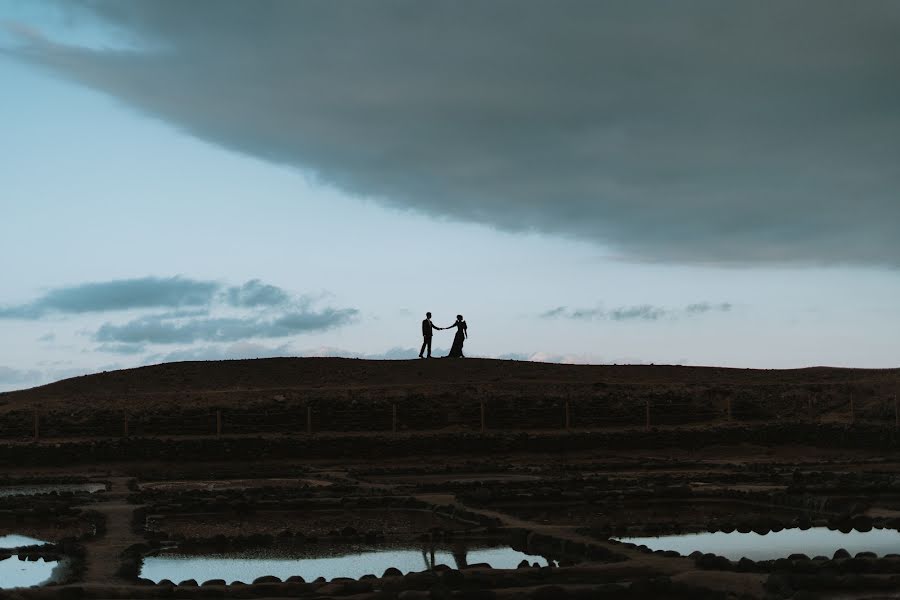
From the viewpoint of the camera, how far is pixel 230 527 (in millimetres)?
18188

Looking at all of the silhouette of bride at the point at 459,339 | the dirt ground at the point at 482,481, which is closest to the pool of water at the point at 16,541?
the dirt ground at the point at 482,481

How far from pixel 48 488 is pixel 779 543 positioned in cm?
1724

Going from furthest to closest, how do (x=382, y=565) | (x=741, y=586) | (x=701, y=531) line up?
(x=701, y=531)
(x=382, y=565)
(x=741, y=586)

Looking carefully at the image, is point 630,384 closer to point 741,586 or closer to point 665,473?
point 665,473

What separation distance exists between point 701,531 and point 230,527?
7.11 meters

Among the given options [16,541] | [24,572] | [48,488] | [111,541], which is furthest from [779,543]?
[48,488]

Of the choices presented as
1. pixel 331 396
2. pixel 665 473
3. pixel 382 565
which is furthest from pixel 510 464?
pixel 382 565

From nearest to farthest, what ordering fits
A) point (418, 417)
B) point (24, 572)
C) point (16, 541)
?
point (24, 572) < point (16, 541) < point (418, 417)

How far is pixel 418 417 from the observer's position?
3684 cm

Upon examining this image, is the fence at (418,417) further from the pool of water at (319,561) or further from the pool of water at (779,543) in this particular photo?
the pool of water at (319,561)

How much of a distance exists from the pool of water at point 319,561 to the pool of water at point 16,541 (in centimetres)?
237

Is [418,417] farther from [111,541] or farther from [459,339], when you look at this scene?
[111,541]

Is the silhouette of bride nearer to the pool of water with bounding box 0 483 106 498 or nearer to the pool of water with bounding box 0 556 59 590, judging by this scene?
the pool of water with bounding box 0 483 106 498

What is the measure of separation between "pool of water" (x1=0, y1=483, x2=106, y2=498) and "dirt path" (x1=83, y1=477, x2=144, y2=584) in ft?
7.40
